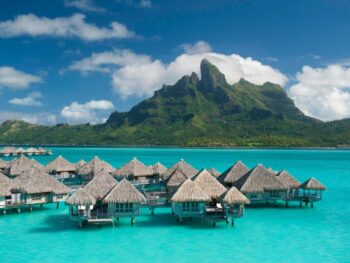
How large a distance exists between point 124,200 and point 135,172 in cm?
1828

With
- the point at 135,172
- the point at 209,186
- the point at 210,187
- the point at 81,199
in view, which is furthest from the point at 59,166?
the point at 210,187

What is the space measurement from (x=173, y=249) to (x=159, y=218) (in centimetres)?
796

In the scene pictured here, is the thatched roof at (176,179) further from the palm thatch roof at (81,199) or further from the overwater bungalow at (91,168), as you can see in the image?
the overwater bungalow at (91,168)

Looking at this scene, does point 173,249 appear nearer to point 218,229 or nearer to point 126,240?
point 126,240

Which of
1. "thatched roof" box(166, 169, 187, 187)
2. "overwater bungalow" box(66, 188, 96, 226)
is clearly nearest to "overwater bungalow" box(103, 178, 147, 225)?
"overwater bungalow" box(66, 188, 96, 226)

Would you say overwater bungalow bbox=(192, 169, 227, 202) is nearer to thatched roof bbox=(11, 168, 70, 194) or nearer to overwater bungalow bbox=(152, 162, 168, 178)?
thatched roof bbox=(11, 168, 70, 194)

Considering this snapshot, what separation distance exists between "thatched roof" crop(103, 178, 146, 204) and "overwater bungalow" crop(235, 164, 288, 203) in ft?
31.3

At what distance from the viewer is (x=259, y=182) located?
108ft

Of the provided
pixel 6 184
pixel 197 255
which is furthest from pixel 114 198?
pixel 6 184

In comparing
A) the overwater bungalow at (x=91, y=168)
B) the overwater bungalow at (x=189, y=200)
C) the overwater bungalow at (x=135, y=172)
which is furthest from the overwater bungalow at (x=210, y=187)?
the overwater bungalow at (x=91, y=168)

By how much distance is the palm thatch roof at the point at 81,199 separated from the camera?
2575cm

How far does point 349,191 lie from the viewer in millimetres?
45844

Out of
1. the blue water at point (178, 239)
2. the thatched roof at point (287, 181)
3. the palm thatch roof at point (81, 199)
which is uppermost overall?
the thatched roof at point (287, 181)

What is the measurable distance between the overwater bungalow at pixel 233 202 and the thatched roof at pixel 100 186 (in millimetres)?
8005
